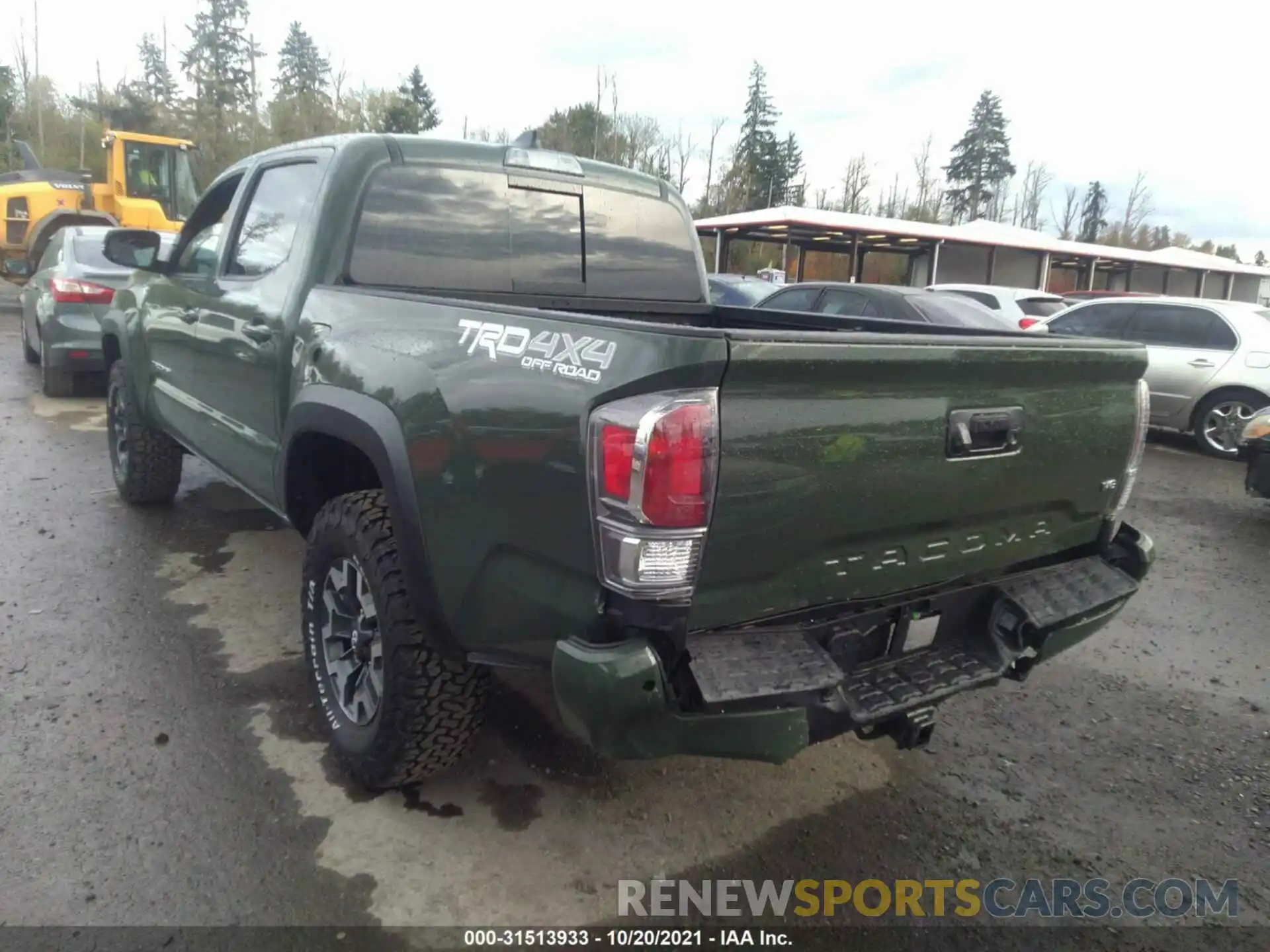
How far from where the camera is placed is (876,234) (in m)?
32.0

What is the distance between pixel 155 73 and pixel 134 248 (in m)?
71.9

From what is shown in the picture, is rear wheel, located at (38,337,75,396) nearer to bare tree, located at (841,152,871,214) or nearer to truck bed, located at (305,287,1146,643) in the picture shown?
truck bed, located at (305,287,1146,643)

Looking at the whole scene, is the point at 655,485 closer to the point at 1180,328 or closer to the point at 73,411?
the point at 73,411

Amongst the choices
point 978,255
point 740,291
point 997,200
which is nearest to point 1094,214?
point 997,200

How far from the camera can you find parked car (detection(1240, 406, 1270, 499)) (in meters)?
6.76

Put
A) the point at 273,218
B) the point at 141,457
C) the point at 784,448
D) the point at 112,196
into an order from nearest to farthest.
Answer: the point at 784,448, the point at 273,218, the point at 141,457, the point at 112,196

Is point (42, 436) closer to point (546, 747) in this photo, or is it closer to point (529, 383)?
point (546, 747)

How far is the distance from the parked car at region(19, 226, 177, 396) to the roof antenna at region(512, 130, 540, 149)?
5744 millimetres

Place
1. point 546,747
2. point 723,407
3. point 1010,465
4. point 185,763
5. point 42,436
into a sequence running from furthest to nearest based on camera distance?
point 42,436 → point 546,747 → point 185,763 → point 1010,465 → point 723,407

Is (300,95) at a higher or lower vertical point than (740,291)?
higher

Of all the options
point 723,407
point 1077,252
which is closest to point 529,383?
point 723,407

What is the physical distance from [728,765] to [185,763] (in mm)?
1866

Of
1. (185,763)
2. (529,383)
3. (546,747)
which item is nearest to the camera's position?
(529,383)

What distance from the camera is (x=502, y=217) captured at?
3.60 metres
